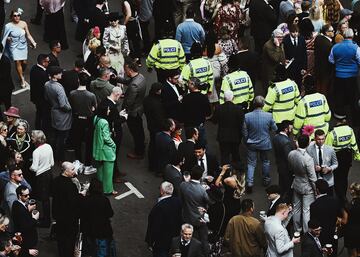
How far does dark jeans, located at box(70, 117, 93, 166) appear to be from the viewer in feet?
65.2

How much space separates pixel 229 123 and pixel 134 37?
15.5ft

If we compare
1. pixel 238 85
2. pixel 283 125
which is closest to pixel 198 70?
pixel 238 85

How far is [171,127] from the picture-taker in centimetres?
1878

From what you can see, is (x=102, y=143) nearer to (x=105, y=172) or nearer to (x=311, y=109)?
(x=105, y=172)

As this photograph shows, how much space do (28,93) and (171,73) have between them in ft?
12.1

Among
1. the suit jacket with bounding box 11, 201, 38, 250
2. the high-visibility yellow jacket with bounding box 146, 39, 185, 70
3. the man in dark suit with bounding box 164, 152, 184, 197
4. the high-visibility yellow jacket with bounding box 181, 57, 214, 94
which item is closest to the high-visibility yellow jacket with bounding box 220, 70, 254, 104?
the high-visibility yellow jacket with bounding box 181, 57, 214, 94

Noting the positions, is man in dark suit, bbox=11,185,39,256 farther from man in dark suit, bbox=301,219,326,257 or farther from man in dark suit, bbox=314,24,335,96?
man in dark suit, bbox=314,24,335,96

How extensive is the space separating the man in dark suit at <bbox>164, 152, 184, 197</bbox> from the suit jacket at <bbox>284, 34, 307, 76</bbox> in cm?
481

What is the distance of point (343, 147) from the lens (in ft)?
61.3

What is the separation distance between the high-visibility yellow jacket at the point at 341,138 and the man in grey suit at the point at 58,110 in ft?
15.7

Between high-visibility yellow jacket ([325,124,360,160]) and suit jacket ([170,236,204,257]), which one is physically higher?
high-visibility yellow jacket ([325,124,360,160])

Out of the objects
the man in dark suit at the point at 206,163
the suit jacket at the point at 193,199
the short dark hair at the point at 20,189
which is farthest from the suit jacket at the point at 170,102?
the short dark hair at the point at 20,189

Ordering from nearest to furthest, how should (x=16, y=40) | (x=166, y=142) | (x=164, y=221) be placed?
(x=164, y=221) → (x=166, y=142) → (x=16, y=40)

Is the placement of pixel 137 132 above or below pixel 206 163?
below
